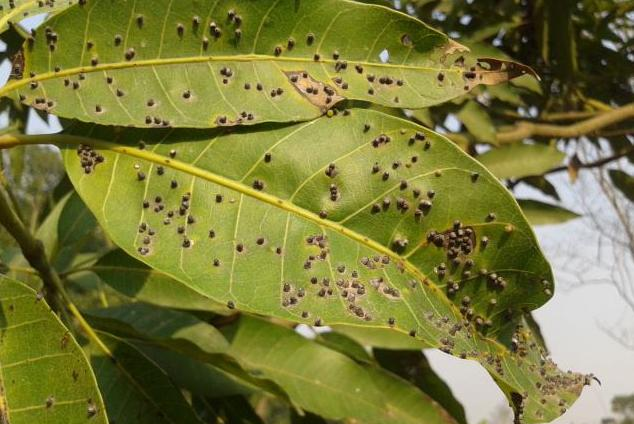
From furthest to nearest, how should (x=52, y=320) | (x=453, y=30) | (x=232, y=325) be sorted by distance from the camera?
(x=453, y=30), (x=232, y=325), (x=52, y=320)

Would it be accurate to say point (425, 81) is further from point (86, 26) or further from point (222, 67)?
point (86, 26)

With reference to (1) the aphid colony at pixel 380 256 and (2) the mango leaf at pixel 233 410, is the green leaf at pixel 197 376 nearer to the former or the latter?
(2) the mango leaf at pixel 233 410

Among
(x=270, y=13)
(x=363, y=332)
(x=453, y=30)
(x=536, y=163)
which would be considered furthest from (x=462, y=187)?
(x=453, y=30)

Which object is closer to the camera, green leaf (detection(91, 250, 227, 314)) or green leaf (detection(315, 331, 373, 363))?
green leaf (detection(91, 250, 227, 314))

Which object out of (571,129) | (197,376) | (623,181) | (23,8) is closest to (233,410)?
(197,376)

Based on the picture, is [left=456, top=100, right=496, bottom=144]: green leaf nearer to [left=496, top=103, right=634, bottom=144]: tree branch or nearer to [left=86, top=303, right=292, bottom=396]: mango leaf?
[left=496, top=103, right=634, bottom=144]: tree branch

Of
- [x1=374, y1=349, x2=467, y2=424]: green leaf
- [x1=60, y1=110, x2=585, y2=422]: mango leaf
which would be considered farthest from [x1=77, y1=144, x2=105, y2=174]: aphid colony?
[x1=374, y1=349, x2=467, y2=424]: green leaf
